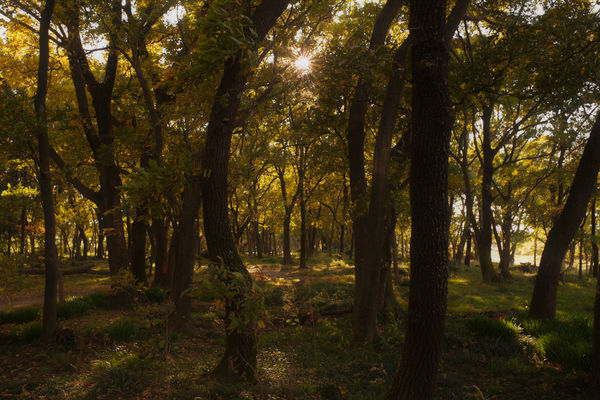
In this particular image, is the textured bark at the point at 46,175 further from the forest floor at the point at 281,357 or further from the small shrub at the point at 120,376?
the small shrub at the point at 120,376

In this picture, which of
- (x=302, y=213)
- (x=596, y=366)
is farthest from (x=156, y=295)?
(x=302, y=213)

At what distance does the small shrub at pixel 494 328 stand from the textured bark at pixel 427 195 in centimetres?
458

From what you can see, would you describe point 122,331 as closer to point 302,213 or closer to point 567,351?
point 567,351

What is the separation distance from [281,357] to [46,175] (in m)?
6.41

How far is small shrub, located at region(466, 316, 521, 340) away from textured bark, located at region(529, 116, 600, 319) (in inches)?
56.2

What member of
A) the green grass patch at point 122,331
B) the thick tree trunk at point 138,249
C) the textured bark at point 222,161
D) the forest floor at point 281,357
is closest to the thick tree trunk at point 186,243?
the forest floor at point 281,357

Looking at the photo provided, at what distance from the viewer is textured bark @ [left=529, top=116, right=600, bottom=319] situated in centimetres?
827

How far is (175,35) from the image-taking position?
10.4 m

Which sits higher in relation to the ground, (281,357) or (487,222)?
(487,222)

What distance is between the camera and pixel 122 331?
862 cm

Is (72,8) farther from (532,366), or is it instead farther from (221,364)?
(532,366)

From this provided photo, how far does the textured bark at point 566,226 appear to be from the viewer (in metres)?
8.27

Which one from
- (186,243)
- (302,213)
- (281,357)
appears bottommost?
(281,357)

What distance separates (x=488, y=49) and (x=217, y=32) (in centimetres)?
572
